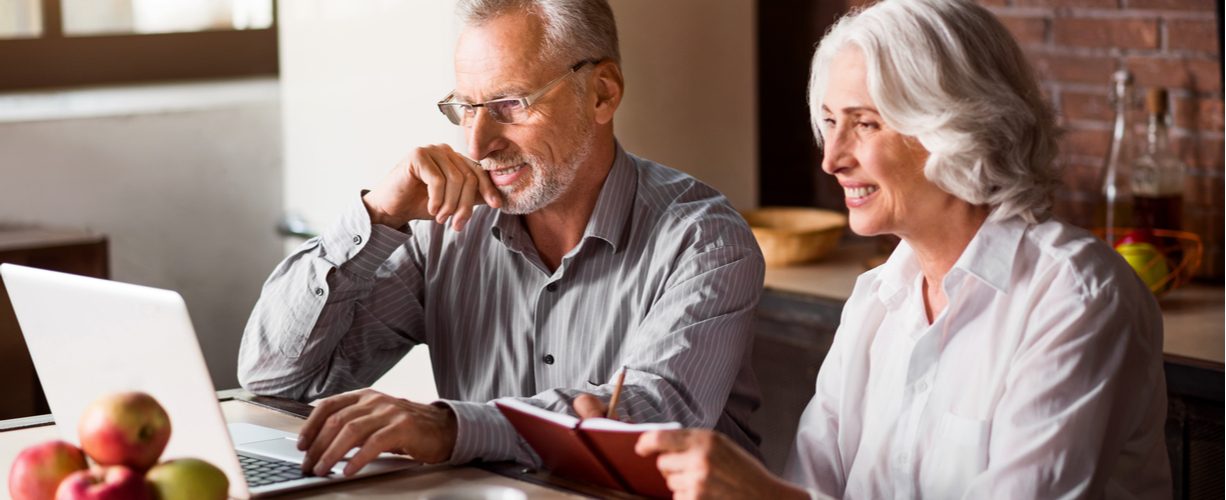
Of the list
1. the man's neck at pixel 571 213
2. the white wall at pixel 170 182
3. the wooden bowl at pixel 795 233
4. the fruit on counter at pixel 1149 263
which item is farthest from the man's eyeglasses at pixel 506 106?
the white wall at pixel 170 182

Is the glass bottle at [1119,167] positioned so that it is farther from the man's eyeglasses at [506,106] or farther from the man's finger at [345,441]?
the man's finger at [345,441]

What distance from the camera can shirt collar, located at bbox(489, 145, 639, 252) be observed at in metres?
2.01

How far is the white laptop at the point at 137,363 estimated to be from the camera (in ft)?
4.57

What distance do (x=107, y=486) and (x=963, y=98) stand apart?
0.97 meters

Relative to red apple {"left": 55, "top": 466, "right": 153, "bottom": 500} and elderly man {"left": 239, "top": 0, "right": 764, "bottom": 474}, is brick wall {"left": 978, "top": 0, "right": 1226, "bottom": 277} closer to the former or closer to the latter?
elderly man {"left": 239, "top": 0, "right": 764, "bottom": 474}

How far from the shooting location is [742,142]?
10.8 ft

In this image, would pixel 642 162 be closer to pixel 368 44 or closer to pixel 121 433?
pixel 121 433

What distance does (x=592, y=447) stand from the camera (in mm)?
1440

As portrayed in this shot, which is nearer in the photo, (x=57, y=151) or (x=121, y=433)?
(x=121, y=433)

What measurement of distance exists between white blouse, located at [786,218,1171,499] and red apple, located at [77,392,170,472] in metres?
0.62

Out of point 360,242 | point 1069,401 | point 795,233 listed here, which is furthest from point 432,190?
point 795,233

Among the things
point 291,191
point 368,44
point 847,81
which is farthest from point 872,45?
point 291,191

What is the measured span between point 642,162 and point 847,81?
49 centimetres

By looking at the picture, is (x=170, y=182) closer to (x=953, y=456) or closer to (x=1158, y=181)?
(x=1158, y=181)
